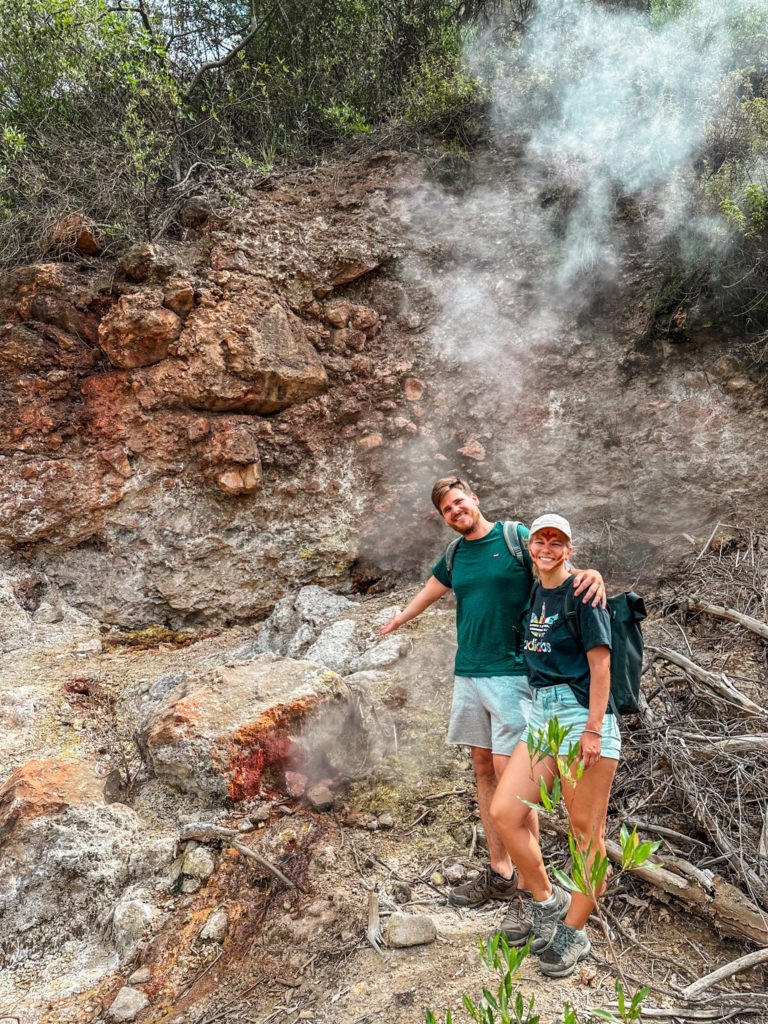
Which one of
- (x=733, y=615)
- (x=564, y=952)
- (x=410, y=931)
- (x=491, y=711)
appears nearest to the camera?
(x=564, y=952)

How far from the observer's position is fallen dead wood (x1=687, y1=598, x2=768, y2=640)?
3611mm

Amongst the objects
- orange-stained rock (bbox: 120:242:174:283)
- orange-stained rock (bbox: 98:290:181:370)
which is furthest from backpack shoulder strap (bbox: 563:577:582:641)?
orange-stained rock (bbox: 120:242:174:283)

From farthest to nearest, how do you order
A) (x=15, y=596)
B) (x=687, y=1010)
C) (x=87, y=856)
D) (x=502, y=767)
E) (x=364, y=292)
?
(x=364, y=292)
(x=15, y=596)
(x=87, y=856)
(x=502, y=767)
(x=687, y=1010)

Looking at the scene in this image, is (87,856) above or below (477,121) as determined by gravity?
below

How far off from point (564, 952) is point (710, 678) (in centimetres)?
158

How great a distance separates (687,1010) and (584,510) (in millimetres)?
3556

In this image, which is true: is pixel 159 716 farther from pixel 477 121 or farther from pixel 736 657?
pixel 477 121

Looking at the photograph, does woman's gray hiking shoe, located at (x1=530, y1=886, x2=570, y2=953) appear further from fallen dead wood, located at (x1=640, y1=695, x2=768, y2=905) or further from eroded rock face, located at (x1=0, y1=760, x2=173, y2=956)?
eroded rock face, located at (x1=0, y1=760, x2=173, y2=956)

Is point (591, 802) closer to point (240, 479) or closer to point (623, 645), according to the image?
point (623, 645)

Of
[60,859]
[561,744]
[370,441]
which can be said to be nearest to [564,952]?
[561,744]

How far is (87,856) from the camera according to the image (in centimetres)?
288

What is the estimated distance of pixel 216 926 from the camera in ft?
8.68

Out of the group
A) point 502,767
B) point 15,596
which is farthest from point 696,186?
point 15,596

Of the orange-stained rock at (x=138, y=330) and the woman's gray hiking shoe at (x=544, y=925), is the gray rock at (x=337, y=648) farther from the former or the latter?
the orange-stained rock at (x=138, y=330)
